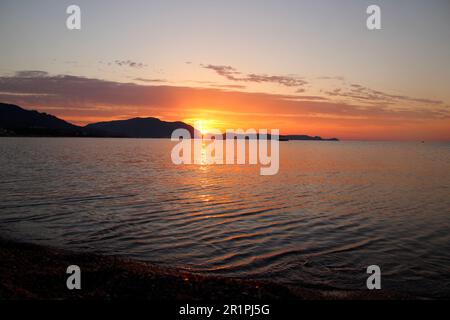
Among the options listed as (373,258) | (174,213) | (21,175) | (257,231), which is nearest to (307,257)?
(373,258)

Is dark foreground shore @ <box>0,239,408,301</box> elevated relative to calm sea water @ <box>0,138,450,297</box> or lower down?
elevated

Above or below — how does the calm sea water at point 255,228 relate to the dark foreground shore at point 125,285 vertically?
below

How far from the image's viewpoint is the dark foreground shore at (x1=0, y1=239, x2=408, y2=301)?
32.7 feet

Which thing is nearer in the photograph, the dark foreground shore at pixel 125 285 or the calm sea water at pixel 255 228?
the dark foreground shore at pixel 125 285

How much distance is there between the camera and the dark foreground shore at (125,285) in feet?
32.7

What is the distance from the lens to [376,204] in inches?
1145

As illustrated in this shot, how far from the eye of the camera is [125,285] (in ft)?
34.9

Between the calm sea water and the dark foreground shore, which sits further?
the calm sea water

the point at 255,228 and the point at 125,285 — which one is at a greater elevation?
the point at 125,285

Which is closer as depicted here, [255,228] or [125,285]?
[125,285]

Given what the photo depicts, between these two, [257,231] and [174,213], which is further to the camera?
[174,213]

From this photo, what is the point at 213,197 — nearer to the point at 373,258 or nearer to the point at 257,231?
the point at 257,231
